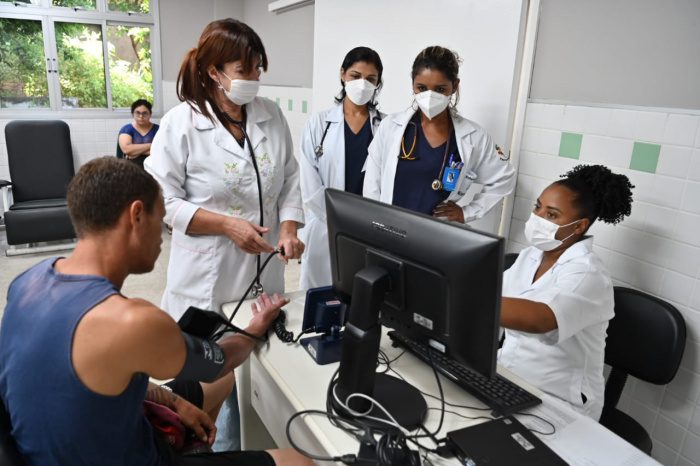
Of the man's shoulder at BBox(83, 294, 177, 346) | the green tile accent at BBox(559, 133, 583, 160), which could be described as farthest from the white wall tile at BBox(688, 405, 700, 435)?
the man's shoulder at BBox(83, 294, 177, 346)

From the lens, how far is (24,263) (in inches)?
156

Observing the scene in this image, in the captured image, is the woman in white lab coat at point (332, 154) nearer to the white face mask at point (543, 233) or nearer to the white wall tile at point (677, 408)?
the white face mask at point (543, 233)

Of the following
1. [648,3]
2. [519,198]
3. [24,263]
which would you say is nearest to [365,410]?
[519,198]

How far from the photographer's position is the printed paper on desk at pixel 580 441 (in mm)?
995

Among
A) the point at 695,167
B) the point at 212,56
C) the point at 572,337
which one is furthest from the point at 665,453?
the point at 212,56

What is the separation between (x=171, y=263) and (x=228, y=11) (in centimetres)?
491

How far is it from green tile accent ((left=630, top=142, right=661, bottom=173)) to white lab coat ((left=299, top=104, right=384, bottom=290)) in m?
1.07

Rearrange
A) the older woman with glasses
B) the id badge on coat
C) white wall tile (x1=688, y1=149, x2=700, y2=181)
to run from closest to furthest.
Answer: white wall tile (x1=688, y1=149, x2=700, y2=181) < the id badge on coat < the older woman with glasses

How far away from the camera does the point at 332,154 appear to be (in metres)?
2.28

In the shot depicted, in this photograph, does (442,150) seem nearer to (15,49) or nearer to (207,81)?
(207,81)

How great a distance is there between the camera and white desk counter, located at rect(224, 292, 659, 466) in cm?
101

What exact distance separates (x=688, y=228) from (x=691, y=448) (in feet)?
2.60

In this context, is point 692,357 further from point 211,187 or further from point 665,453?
point 211,187

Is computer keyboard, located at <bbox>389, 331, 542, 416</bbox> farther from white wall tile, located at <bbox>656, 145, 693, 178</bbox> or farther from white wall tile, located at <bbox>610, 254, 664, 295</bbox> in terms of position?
white wall tile, located at <bbox>656, 145, 693, 178</bbox>
